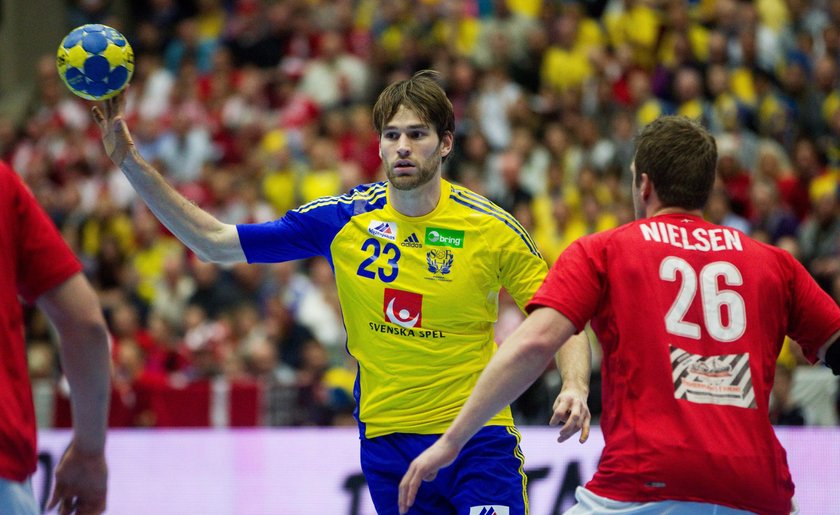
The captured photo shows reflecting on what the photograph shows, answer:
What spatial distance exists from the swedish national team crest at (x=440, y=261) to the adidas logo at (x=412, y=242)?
0.23ft

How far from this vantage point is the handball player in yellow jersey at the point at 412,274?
19.5ft

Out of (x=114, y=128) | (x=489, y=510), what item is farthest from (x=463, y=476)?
(x=114, y=128)

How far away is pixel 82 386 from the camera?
3.95 m

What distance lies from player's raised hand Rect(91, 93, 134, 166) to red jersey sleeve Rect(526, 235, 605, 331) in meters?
2.53

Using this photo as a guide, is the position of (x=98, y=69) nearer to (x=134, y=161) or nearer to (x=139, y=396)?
(x=134, y=161)

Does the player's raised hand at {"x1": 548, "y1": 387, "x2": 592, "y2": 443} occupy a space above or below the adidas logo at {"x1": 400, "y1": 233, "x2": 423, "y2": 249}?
below

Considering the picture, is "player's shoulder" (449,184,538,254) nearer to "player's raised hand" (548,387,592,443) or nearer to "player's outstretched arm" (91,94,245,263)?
"player's outstretched arm" (91,94,245,263)

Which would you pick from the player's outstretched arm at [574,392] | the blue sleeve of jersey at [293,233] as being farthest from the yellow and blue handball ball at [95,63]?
the player's outstretched arm at [574,392]

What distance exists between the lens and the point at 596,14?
54.9ft

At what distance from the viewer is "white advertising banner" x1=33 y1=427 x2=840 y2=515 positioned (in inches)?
384

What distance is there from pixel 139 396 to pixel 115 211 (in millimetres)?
5167

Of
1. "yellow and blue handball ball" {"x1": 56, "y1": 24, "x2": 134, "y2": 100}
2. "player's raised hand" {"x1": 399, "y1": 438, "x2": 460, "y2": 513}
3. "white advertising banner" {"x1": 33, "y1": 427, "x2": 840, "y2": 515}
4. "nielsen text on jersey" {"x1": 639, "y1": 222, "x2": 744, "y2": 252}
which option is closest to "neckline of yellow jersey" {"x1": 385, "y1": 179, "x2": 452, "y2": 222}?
"yellow and blue handball ball" {"x1": 56, "y1": 24, "x2": 134, "y2": 100}

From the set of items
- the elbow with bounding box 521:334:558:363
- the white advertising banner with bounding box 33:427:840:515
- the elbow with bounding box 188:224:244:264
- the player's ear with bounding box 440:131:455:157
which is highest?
the player's ear with bounding box 440:131:455:157

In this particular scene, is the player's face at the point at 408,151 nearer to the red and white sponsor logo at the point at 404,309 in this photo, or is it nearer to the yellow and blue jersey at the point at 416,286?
the yellow and blue jersey at the point at 416,286
